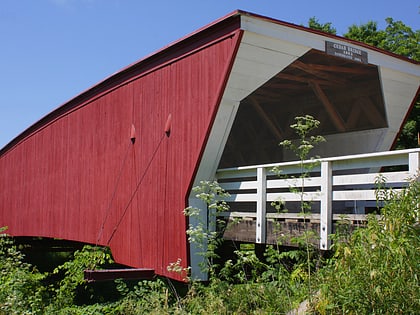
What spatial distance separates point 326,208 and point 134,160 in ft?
13.2

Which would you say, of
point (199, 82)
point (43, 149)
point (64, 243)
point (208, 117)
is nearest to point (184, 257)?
point (208, 117)

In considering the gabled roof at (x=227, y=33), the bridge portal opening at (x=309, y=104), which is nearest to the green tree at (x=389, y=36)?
the bridge portal opening at (x=309, y=104)

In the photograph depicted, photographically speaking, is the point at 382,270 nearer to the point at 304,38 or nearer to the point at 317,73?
the point at 304,38

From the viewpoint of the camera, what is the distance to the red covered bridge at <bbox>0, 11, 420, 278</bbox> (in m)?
6.43

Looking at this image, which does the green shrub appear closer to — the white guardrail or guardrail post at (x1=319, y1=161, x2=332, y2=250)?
the white guardrail

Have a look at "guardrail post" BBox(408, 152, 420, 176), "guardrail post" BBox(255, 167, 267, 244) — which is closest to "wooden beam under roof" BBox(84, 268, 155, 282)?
"guardrail post" BBox(255, 167, 267, 244)

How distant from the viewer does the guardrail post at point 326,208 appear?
522 centimetres

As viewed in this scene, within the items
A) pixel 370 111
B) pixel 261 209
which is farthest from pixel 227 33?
pixel 370 111

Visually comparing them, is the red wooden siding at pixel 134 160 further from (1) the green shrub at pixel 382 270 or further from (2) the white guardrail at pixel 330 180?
(1) the green shrub at pixel 382 270

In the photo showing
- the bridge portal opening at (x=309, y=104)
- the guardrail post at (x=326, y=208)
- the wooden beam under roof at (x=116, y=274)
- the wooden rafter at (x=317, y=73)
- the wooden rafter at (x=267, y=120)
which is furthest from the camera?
the wooden rafter at (x=267, y=120)

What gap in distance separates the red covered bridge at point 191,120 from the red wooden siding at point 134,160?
23mm

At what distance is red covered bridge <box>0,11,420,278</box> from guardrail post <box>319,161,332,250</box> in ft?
5.27

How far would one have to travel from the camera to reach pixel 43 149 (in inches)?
503

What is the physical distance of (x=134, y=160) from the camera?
846 centimetres
